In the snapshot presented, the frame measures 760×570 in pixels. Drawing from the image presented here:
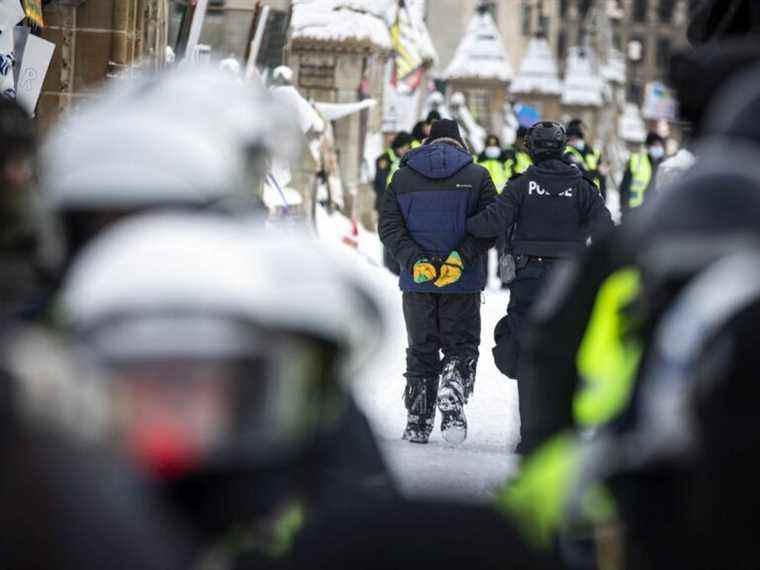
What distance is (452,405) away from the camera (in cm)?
1051

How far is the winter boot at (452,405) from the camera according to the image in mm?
10461

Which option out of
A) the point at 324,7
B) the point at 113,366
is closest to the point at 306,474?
the point at 113,366

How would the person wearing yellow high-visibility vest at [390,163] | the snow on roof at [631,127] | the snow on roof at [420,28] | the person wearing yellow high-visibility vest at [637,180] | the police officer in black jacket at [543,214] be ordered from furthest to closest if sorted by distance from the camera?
1. the snow on roof at [631,127]
2. the snow on roof at [420,28]
3. the person wearing yellow high-visibility vest at [637,180]
4. the person wearing yellow high-visibility vest at [390,163]
5. the police officer in black jacket at [543,214]

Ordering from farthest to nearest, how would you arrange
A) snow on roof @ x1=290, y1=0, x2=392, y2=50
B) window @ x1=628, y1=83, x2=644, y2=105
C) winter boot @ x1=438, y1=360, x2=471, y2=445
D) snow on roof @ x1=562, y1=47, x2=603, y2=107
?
1. window @ x1=628, y1=83, x2=644, y2=105
2. snow on roof @ x1=562, y1=47, x2=603, y2=107
3. snow on roof @ x1=290, y1=0, x2=392, y2=50
4. winter boot @ x1=438, y1=360, x2=471, y2=445

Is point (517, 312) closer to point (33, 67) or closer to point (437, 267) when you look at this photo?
point (437, 267)

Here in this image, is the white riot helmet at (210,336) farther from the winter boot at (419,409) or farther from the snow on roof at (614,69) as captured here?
the snow on roof at (614,69)

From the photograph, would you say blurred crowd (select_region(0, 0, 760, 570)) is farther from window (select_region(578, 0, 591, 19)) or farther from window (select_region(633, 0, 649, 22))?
window (select_region(633, 0, 649, 22))

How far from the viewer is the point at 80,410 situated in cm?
248

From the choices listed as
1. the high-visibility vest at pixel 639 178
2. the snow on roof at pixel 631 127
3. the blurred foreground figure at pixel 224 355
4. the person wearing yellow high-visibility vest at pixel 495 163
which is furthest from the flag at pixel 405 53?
the snow on roof at pixel 631 127

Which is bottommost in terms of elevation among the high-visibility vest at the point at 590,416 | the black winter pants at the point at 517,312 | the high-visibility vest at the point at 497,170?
the high-visibility vest at the point at 497,170

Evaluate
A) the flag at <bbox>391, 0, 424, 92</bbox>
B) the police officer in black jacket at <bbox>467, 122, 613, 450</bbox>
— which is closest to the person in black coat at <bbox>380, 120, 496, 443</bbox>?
the police officer in black jacket at <bbox>467, 122, 613, 450</bbox>

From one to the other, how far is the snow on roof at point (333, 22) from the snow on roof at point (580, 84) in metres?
56.9

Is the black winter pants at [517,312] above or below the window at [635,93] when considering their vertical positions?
above

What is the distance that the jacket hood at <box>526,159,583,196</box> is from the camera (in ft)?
32.1
